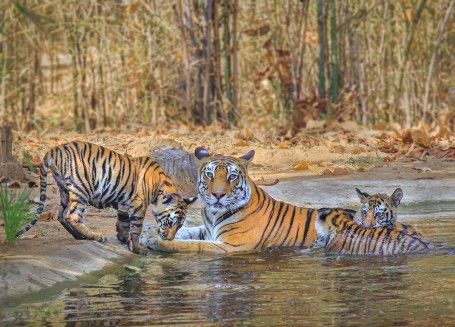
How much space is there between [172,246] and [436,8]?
10723 millimetres

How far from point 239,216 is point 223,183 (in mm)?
342

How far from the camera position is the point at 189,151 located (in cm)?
1220

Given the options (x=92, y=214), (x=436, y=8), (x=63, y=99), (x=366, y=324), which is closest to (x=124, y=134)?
(x=63, y=99)

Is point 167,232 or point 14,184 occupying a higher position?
point 14,184

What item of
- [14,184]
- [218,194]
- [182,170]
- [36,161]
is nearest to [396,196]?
[218,194]

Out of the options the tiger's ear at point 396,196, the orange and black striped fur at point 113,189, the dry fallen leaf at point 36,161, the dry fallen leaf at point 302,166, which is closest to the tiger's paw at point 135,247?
the orange and black striped fur at point 113,189

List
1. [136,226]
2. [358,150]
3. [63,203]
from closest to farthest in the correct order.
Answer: [136,226], [63,203], [358,150]

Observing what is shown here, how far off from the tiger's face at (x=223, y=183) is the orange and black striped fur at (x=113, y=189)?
16 centimetres

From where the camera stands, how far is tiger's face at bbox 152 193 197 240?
24.1 feet

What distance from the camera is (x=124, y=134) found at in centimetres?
1385

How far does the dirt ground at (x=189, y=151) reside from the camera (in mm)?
5762

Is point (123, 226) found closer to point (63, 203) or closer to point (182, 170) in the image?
point (63, 203)

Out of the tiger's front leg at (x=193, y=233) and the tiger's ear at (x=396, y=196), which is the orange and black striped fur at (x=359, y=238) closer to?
the tiger's ear at (x=396, y=196)

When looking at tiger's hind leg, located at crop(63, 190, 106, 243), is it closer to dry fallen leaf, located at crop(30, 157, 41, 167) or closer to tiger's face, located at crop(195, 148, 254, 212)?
tiger's face, located at crop(195, 148, 254, 212)
